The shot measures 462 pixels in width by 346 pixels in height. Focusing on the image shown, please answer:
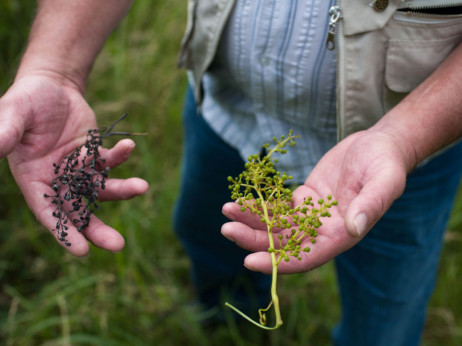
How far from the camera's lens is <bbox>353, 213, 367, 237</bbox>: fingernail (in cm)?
111

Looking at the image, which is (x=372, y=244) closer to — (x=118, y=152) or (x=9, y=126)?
(x=118, y=152)

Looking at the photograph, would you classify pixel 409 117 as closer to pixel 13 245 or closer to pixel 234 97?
pixel 234 97

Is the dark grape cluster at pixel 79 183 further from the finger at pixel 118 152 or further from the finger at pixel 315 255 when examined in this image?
the finger at pixel 315 255

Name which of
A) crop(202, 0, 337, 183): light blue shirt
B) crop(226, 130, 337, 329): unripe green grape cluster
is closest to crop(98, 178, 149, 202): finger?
crop(226, 130, 337, 329): unripe green grape cluster

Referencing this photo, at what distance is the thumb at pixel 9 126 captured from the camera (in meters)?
1.32

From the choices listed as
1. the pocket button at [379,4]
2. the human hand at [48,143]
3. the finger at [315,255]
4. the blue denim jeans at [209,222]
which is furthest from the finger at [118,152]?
the pocket button at [379,4]

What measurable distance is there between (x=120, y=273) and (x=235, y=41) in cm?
158

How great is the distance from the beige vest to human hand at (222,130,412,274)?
6.5 inches

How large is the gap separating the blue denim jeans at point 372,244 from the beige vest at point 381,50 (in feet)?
1.16

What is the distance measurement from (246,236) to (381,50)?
0.74 metres

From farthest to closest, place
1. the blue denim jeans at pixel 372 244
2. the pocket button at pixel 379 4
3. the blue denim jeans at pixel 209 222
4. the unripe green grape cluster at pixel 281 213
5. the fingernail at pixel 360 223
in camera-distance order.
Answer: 1. the blue denim jeans at pixel 209 222
2. the blue denim jeans at pixel 372 244
3. the pocket button at pixel 379 4
4. the unripe green grape cluster at pixel 281 213
5. the fingernail at pixel 360 223

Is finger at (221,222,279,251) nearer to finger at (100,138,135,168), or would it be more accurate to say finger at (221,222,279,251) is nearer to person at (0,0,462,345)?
person at (0,0,462,345)

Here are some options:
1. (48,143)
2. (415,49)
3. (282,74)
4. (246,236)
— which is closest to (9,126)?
(48,143)

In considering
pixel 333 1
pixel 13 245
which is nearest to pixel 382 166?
pixel 333 1
